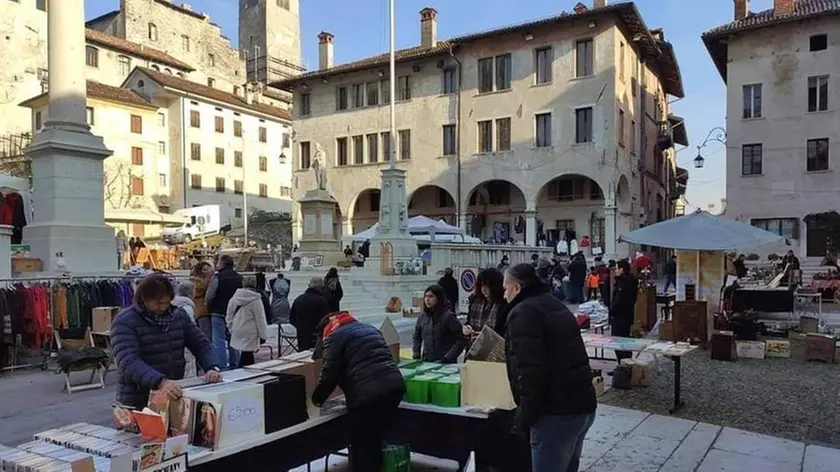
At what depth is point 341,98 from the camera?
3606 cm

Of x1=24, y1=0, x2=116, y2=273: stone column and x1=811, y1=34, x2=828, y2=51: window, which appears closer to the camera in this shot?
x1=24, y1=0, x2=116, y2=273: stone column

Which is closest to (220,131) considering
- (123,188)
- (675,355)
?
(123,188)

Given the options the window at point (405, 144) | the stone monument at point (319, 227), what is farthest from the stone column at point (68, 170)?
the window at point (405, 144)

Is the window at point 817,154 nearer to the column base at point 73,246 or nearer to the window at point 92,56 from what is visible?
the column base at point 73,246

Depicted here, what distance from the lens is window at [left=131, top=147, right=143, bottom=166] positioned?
1713 inches

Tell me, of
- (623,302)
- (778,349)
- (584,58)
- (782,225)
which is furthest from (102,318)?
(782,225)

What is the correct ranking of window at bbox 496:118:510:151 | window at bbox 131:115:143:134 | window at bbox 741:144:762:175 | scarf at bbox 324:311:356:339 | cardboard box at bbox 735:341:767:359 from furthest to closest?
window at bbox 131:115:143:134
window at bbox 496:118:510:151
window at bbox 741:144:762:175
cardboard box at bbox 735:341:767:359
scarf at bbox 324:311:356:339

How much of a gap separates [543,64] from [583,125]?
3.72 meters

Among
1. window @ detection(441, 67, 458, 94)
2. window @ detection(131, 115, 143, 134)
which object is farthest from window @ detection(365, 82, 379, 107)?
window @ detection(131, 115, 143, 134)

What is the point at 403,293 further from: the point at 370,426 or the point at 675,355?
the point at 370,426

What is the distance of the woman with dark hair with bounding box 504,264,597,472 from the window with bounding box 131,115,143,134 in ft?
149

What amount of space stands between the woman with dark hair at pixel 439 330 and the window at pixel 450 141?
1053 inches

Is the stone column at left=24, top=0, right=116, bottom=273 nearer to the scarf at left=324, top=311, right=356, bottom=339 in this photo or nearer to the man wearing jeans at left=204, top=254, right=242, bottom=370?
the man wearing jeans at left=204, top=254, right=242, bottom=370

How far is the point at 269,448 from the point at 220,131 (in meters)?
49.1
